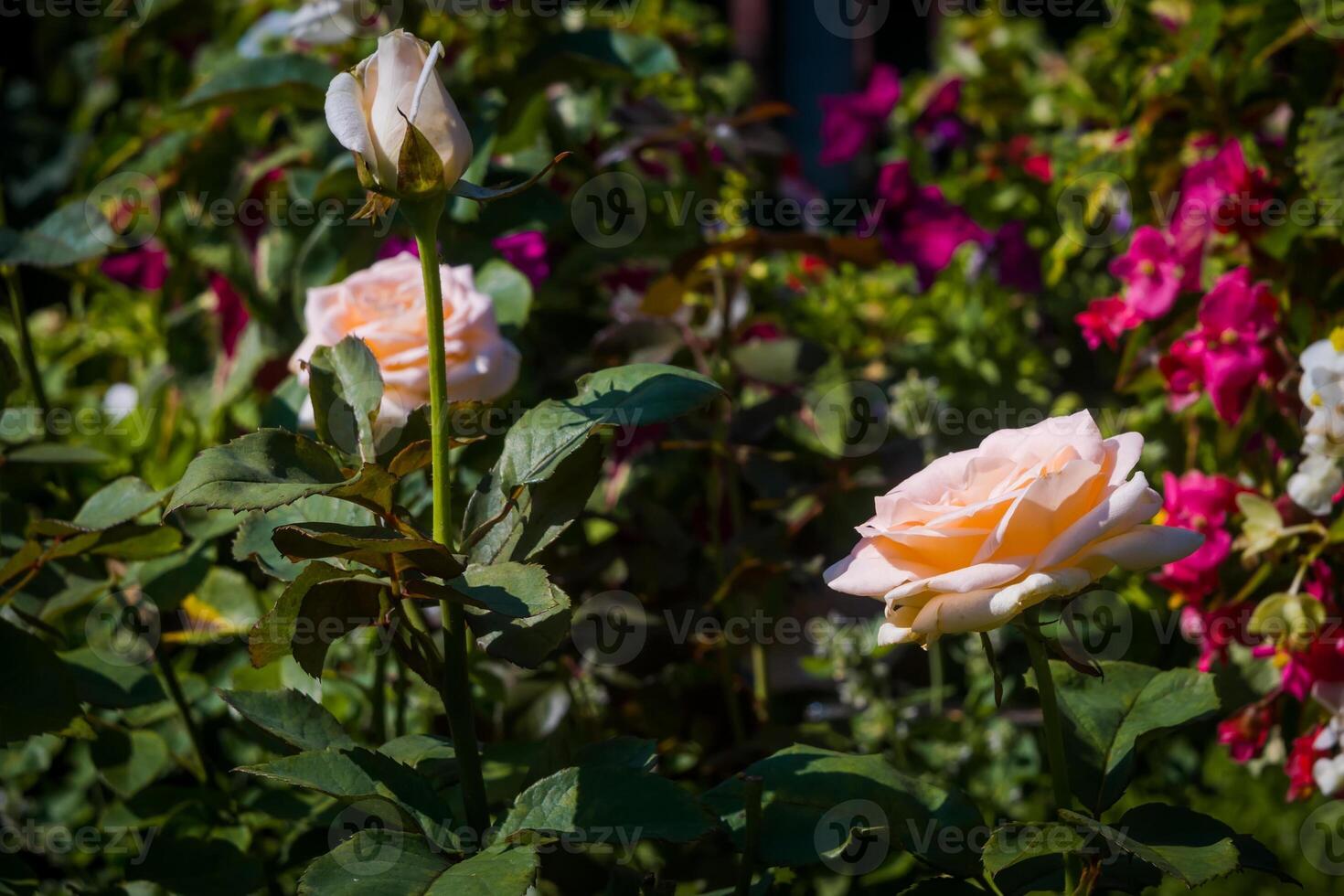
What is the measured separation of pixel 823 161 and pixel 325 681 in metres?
1.06

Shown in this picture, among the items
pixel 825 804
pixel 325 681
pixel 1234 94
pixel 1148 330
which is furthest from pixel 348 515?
pixel 1234 94

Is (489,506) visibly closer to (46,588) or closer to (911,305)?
(46,588)

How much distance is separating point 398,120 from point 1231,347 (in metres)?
0.82

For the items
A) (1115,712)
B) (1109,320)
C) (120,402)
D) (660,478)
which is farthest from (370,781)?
(120,402)
